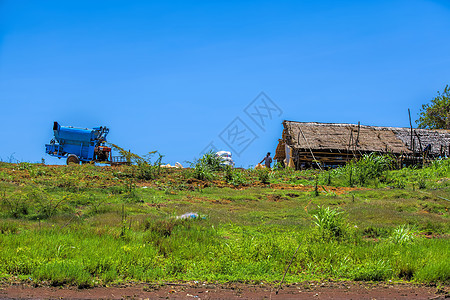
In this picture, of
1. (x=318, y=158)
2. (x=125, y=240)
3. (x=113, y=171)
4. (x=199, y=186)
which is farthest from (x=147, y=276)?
(x=318, y=158)

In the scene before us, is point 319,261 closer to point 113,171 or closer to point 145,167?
point 145,167

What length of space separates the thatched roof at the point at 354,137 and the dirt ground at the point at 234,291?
2120 cm

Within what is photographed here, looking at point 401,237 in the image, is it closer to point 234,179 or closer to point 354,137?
point 234,179

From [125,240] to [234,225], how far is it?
8.88 feet

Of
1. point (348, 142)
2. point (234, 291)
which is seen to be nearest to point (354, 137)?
point (348, 142)

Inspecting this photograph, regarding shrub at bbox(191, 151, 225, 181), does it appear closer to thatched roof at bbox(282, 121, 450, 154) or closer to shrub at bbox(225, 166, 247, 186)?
shrub at bbox(225, 166, 247, 186)

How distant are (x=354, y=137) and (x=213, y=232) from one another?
22.9m

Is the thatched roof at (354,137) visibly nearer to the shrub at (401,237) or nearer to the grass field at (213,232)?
the grass field at (213,232)

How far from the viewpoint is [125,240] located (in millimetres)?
7930

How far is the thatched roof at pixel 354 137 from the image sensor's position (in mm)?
28125

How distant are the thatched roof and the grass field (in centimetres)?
1178

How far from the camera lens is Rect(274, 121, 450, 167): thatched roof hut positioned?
27.9 meters

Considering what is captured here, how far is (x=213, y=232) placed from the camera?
865 cm

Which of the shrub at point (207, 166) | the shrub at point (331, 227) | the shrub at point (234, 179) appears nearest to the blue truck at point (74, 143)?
the shrub at point (207, 166)
